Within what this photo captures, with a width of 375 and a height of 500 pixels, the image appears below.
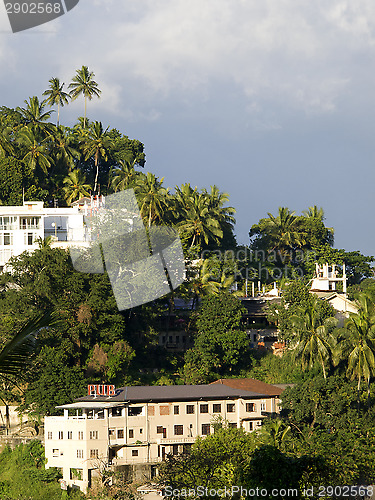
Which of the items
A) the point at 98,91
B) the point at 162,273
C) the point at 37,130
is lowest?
the point at 162,273

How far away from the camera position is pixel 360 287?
96438 millimetres

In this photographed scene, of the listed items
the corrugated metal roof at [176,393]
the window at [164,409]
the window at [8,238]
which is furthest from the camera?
the window at [8,238]

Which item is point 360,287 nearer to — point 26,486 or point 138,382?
point 138,382

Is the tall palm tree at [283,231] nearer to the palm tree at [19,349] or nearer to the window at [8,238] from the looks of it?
the window at [8,238]

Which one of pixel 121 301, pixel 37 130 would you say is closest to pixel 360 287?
pixel 121 301

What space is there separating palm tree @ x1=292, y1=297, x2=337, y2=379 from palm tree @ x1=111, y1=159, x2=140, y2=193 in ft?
111

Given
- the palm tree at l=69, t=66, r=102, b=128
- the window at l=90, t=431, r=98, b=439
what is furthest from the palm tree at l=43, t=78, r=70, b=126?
the window at l=90, t=431, r=98, b=439

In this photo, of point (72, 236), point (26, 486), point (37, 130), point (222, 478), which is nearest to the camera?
point (222, 478)

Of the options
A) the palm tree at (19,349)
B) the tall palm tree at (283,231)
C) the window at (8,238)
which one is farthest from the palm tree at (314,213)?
the palm tree at (19,349)

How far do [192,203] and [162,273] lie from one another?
61.9ft

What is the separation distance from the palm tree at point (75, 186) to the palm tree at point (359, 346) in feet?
141

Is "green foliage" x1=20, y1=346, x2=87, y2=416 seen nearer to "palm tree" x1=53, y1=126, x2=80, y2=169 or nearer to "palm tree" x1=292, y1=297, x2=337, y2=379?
"palm tree" x1=292, y1=297, x2=337, y2=379

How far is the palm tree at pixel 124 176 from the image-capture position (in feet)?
331

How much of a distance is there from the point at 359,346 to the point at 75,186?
47412 mm
